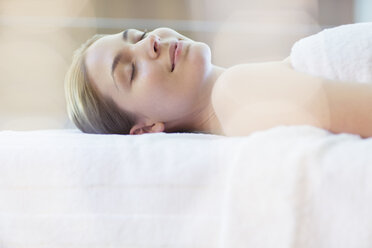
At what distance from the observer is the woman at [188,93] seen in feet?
2.34

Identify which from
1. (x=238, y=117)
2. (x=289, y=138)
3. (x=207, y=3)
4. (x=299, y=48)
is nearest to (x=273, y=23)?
(x=207, y=3)

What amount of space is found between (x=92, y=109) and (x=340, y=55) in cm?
59

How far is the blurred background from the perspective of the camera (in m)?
2.17

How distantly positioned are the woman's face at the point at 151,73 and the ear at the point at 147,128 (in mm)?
18

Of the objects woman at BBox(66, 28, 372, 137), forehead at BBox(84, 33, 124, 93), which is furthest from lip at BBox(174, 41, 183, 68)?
forehead at BBox(84, 33, 124, 93)

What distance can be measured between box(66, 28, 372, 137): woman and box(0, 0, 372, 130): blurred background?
3.57 ft

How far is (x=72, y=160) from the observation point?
652mm

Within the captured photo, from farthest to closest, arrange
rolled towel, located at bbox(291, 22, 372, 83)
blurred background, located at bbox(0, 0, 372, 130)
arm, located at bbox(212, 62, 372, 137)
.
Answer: blurred background, located at bbox(0, 0, 372, 130), rolled towel, located at bbox(291, 22, 372, 83), arm, located at bbox(212, 62, 372, 137)

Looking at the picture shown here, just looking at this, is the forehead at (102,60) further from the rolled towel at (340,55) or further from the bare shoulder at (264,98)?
the rolled towel at (340,55)

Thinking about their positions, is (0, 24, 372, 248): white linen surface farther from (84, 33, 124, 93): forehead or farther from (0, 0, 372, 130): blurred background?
(0, 0, 372, 130): blurred background

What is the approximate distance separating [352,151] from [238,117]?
31 cm

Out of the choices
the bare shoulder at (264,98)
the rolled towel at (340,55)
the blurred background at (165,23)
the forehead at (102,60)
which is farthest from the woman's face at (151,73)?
the blurred background at (165,23)

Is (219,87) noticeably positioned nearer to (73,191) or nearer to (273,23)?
(73,191)

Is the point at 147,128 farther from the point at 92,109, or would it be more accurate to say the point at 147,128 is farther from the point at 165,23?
the point at 165,23
